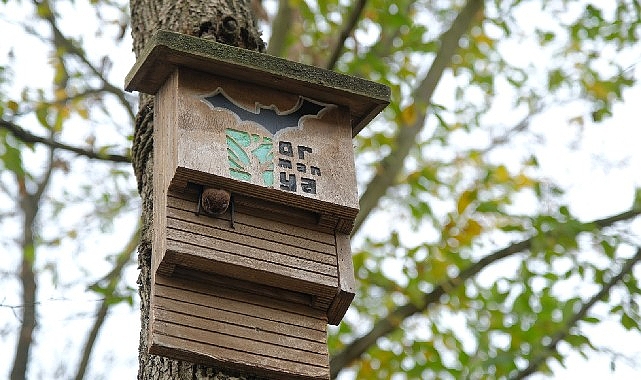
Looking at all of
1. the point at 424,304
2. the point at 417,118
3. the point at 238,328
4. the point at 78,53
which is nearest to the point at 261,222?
the point at 238,328

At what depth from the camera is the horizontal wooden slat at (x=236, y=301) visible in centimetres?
206


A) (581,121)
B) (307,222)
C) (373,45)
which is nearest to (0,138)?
(373,45)

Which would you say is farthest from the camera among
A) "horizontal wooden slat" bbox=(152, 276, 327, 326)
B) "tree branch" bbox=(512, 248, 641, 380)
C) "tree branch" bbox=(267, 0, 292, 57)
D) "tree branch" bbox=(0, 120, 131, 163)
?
"tree branch" bbox=(267, 0, 292, 57)

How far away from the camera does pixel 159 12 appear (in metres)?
2.79

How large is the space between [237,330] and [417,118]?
3312 mm

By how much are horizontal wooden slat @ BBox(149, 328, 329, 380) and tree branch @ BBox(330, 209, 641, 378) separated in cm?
238

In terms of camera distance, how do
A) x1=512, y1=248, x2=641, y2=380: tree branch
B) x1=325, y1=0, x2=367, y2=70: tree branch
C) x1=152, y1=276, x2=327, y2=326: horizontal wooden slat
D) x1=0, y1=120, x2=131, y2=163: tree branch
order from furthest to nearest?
1. x1=512, y1=248, x2=641, y2=380: tree branch
2. x1=325, y1=0, x2=367, y2=70: tree branch
3. x1=0, y1=120, x2=131, y2=163: tree branch
4. x1=152, y1=276, x2=327, y2=326: horizontal wooden slat

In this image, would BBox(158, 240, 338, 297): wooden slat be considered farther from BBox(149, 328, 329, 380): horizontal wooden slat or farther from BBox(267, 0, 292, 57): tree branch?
BBox(267, 0, 292, 57): tree branch

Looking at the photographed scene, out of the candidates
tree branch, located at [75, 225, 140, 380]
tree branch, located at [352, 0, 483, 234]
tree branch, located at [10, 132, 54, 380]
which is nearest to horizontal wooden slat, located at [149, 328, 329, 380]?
tree branch, located at [75, 225, 140, 380]

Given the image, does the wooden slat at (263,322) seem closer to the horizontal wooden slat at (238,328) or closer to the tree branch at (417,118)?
the horizontal wooden slat at (238,328)

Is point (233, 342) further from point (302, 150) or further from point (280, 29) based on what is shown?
point (280, 29)

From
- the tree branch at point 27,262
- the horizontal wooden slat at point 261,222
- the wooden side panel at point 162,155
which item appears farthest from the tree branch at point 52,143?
the tree branch at point 27,262

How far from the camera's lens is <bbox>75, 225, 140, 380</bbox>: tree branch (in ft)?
14.4

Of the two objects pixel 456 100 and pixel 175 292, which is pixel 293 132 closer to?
pixel 175 292
